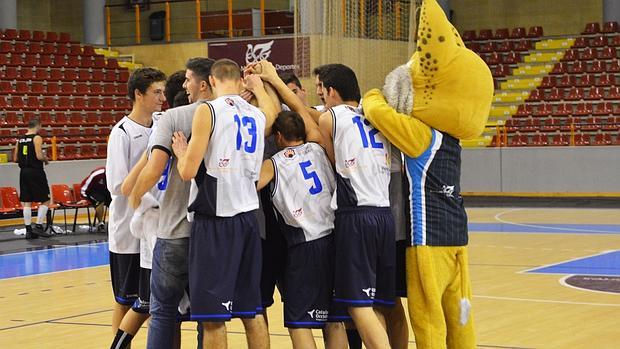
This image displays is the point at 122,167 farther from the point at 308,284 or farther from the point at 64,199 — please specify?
the point at 64,199

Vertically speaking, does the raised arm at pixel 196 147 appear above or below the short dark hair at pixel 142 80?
below

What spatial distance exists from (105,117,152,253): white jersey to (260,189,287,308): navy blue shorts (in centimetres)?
92

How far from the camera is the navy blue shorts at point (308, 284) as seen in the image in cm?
626

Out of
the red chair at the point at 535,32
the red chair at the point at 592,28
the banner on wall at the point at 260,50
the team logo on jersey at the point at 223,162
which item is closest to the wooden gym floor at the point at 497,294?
the team logo on jersey at the point at 223,162

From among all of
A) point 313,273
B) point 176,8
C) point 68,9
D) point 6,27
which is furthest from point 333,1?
point 313,273

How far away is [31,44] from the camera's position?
85.7 ft

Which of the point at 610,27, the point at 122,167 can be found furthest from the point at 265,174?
the point at 610,27

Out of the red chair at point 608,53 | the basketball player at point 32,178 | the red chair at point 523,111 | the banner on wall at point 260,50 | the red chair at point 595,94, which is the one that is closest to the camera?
the basketball player at point 32,178

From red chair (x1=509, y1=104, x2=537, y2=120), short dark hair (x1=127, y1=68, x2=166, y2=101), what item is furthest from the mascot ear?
red chair (x1=509, y1=104, x2=537, y2=120)

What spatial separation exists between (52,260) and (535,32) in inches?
718

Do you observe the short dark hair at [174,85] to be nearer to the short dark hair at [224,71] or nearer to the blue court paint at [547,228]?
the short dark hair at [224,71]

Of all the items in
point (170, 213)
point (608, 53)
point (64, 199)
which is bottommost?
point (64, 199)

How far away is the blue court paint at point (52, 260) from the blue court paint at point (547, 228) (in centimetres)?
597

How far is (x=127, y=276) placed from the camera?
7.06 metres
